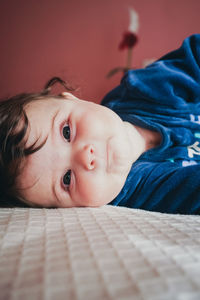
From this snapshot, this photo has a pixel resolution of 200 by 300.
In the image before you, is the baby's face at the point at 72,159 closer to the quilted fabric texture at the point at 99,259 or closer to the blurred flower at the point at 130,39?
the quilted fabric texture at the point at 99,259

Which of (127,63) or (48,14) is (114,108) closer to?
(127,63)

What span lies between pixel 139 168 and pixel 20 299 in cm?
67

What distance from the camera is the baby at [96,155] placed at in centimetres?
65

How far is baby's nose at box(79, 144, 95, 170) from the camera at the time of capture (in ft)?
2.10

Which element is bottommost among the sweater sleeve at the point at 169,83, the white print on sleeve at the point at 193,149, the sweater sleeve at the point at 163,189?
the sweater sleeve at the point at 163,189

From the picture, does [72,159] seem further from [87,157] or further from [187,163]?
[187,163]

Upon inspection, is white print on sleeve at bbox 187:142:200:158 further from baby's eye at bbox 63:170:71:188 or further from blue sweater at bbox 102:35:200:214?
baby's eye at bbox 63:170:71:188

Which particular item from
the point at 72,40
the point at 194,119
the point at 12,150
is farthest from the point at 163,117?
the point at 72,40

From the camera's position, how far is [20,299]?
0.68 feet

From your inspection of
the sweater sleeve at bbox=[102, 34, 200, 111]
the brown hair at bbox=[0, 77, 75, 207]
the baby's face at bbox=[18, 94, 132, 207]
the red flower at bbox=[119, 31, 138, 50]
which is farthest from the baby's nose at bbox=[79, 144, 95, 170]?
the red flower at bbox=[119, 31, 138, 50]

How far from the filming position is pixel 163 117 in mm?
896

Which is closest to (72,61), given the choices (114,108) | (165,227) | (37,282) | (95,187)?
(114,108)

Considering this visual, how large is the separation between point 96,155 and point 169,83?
1.45 ft

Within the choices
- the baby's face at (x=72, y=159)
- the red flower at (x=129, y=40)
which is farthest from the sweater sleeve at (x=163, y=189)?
the red flower at (x=129, y=40)
